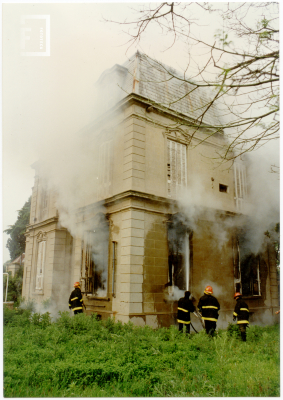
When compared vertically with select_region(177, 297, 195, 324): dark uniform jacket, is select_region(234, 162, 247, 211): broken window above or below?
above

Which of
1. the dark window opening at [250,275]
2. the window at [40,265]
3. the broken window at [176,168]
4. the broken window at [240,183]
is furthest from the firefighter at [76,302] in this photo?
the broken window at [240,183]

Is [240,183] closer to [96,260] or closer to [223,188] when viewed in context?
[223,188]

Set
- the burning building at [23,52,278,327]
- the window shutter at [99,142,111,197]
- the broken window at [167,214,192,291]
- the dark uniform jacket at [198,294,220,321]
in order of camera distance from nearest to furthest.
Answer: the dark uniform jacket at [198,294,220,321] < the burning building at [23,52,278,327] < the broken window at [167,214,192,291] < the window shutter at [99,142,111,197]

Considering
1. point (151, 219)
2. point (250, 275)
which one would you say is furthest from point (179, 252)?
point (250, 275)

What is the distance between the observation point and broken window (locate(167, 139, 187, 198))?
1134cm

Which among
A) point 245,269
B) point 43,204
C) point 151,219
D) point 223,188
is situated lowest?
point 245,269

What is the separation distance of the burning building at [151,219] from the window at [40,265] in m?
0.40

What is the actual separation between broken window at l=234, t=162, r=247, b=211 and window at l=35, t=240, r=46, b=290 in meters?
8.51

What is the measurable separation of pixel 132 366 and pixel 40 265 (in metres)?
9.77

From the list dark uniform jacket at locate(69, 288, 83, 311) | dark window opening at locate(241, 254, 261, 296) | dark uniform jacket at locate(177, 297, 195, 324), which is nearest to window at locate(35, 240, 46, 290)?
dark uniform jacket at locate(69, 288, 83, 311)

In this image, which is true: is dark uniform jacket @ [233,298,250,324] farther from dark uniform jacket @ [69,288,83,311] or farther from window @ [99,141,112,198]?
window @ [99,141,112,198]

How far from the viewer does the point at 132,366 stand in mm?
5414

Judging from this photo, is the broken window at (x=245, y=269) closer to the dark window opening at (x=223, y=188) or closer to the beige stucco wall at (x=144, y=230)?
the beige stucco wall at (x=144, y=230)

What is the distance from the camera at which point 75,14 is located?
667 centimetres
